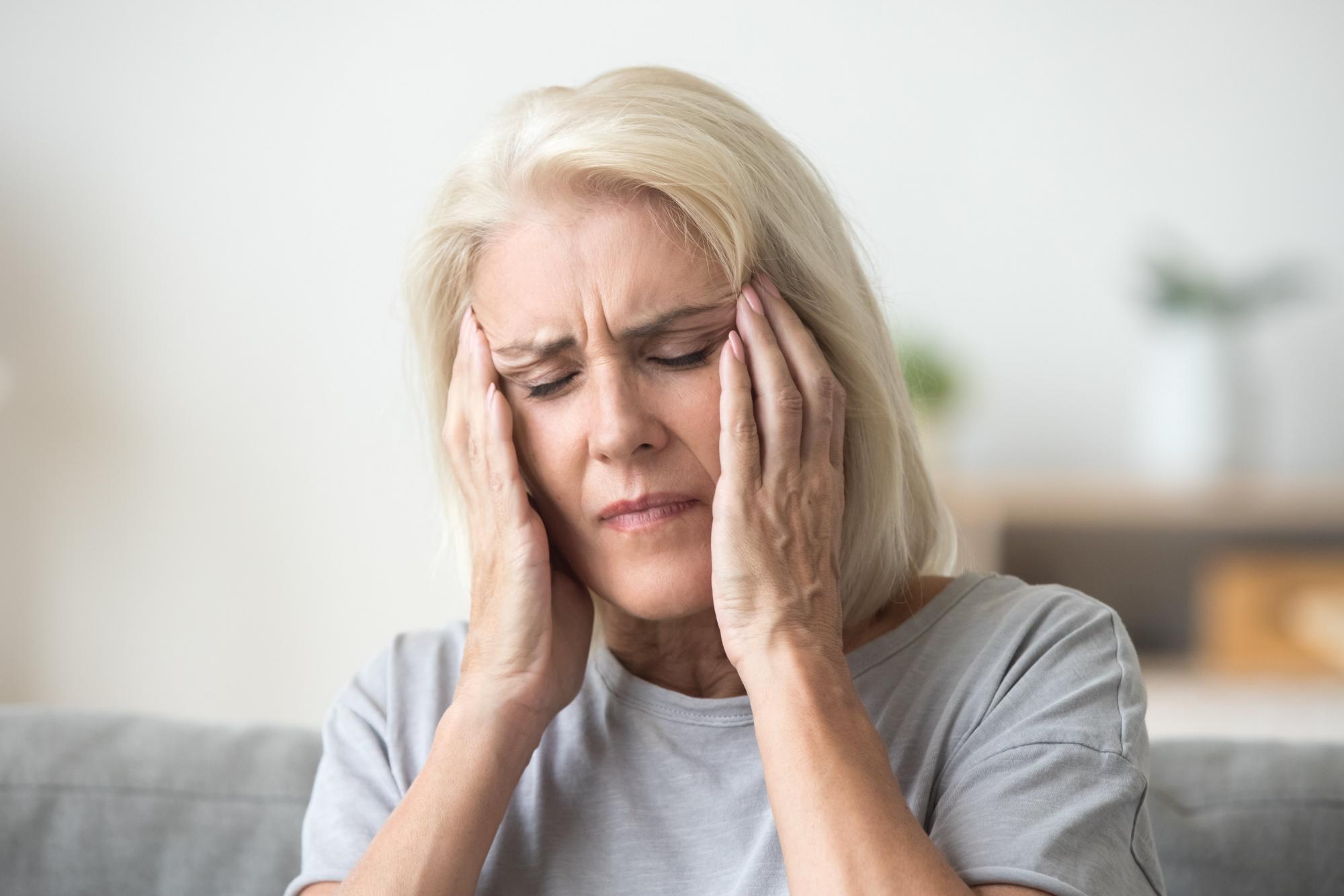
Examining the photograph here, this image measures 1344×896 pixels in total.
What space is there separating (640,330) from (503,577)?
1.04ft

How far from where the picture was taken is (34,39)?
3.47m

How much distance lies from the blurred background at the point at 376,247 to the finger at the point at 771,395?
231 cm

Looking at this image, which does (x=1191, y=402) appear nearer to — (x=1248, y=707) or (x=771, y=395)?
(x=1248, y=707)

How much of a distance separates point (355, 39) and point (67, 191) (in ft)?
2.99

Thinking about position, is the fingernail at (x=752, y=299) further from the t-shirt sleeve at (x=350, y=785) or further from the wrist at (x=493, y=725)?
the t-shirt sleeve at (x=350, y=785)

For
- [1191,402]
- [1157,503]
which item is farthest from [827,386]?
[1191,402]

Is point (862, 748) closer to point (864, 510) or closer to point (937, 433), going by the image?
point (864, 510)

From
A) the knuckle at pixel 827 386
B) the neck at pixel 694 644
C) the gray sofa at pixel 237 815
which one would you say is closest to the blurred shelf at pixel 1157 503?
the gray sofa at pixel 237 815

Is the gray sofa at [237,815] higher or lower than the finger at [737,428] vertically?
lower

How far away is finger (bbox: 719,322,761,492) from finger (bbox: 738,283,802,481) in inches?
0.5

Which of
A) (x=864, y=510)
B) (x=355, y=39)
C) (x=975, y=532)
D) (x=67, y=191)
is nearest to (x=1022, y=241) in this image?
(x=975, y=532)

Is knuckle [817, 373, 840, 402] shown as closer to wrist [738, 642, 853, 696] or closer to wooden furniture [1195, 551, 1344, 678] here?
wrist [738, 642, 853, 696]

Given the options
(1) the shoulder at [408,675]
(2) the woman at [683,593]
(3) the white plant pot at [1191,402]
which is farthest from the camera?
(3) the white plant pot at [1191,402]

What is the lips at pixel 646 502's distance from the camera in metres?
1.22
